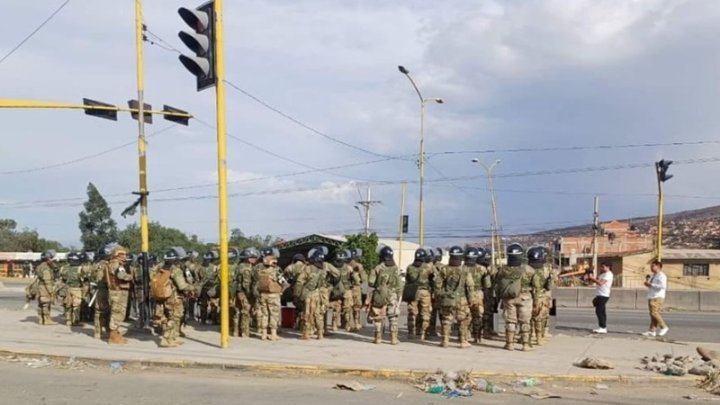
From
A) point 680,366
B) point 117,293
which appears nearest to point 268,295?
point 117,293

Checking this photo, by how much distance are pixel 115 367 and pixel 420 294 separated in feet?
18.7

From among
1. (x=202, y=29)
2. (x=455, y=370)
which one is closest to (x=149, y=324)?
(x=202, y=29)

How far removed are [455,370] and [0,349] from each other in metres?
8.18

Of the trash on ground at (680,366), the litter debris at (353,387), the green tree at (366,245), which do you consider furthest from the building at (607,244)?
the litter debris at (353,387)

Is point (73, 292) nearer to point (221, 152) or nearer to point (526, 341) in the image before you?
point (221, 152)

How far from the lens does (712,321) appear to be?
66.2ft

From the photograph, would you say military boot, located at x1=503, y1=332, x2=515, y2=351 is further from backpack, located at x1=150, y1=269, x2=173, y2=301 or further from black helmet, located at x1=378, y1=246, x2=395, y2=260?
backpack, located at x1=150, y1=269, x2=173, y2=301

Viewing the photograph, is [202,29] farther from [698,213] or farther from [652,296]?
[698,213]

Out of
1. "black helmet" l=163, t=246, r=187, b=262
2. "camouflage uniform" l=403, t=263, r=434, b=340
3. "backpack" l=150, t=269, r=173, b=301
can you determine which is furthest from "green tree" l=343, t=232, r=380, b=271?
"backpack" l=150, t=269, r=173, b=301

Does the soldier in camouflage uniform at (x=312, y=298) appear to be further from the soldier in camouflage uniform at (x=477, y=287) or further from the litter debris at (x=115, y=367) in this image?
the litter debris at (x=115, y=367)

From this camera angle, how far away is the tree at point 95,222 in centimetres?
8781

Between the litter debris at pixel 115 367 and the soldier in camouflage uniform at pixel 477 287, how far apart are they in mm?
6359

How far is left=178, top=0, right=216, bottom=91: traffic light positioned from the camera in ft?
39.7

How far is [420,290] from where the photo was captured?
1392 cm
